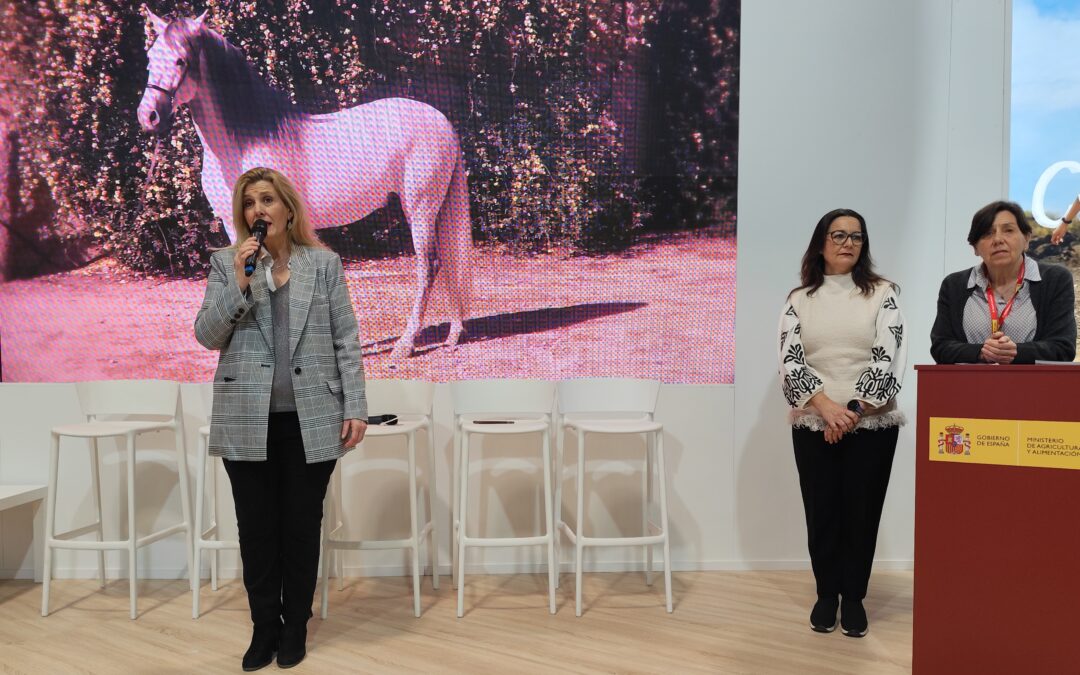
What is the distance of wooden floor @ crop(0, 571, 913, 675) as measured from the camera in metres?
2.36

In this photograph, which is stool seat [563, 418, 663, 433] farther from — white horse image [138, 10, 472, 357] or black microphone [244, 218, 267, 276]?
black microphone [244, 218, 267, 276]

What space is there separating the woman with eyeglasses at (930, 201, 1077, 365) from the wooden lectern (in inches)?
17.7

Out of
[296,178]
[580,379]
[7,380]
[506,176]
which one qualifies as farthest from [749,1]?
[7,380]

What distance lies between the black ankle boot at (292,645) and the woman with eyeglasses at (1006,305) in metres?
2.44

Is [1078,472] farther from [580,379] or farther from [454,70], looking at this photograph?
[454,70]

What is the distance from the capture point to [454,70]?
3350 millimetres

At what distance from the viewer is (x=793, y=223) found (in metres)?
3.40

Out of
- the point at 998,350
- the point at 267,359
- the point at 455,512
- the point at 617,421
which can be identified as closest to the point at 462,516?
the point at 455,512

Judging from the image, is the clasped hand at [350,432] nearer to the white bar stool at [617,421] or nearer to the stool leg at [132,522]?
the white bar stool at [617,421]

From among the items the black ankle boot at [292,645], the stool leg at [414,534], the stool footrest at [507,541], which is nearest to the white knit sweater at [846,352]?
the stool footrest at [507,541]

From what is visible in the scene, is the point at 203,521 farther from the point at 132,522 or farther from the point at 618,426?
the point at 618,426

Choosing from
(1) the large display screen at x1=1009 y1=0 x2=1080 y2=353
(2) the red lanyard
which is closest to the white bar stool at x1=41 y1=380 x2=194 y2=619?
(2) the red lanyard

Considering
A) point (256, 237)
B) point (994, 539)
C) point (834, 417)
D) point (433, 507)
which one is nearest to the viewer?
point (994, 539)

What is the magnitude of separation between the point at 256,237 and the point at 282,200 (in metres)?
0.22
